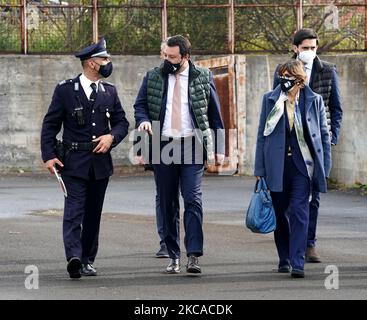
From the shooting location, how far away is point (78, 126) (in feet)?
35.1

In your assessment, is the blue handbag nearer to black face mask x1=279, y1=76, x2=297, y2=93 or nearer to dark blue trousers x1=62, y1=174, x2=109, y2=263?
black face mask x1=279, y1=76, x2=297, y2=93

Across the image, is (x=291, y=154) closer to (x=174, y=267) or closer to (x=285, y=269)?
(x=285, y=269)

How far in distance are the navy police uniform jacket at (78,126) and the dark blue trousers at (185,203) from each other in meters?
0.48

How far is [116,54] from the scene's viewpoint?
72.2 ft

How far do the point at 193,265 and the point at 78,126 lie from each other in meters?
1.47

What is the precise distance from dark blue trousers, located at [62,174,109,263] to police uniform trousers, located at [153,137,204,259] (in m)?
0.52

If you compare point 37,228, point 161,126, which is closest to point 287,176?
point 161,126

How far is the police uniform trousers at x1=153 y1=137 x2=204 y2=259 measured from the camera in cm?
1078

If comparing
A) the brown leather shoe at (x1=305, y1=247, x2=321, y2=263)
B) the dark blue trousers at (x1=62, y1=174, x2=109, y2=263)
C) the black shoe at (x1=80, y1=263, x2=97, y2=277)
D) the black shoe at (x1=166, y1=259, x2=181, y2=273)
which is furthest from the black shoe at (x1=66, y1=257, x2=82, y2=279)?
the brown leather shoe at (x1=305, y1=247, x2=321, y2=263)

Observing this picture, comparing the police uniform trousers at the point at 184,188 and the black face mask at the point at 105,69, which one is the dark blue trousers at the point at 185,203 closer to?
the police uniform trousers at the point at 184,188

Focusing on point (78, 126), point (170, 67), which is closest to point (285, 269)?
point (170, 67)

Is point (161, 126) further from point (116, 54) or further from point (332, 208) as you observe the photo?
point (116, 54)

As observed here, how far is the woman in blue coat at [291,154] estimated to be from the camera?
1070cm

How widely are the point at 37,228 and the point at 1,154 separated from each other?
783cm
